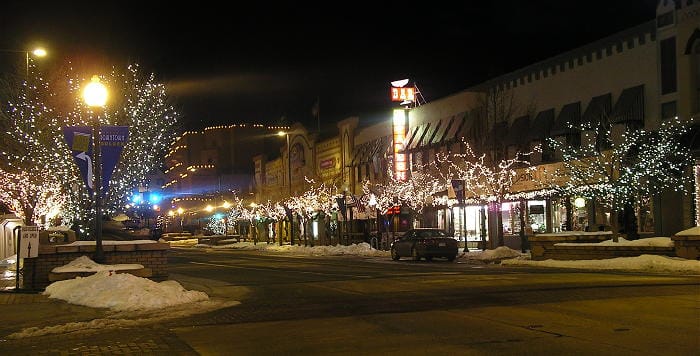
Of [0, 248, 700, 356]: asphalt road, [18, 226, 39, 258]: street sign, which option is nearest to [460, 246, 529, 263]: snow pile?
[0, 248, 700, 356]: asphalt road

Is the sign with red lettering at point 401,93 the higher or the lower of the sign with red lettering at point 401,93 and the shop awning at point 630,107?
the higher

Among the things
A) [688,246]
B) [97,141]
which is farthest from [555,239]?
[97,141]

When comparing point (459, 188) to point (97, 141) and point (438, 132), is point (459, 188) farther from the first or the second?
point (97, 141)

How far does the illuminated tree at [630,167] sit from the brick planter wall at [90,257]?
16.6 meters

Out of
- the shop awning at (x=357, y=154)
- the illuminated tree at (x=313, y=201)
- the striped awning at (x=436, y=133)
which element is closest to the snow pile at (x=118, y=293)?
the striped awning at (x=436, y=133)

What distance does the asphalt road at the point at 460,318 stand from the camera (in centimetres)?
988

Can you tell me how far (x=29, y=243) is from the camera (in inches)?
690

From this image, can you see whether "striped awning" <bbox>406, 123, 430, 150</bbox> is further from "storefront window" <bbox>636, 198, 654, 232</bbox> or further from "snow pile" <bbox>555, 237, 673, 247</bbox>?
"snow pile" <bbox>555, 237, 673, 247</bbox>

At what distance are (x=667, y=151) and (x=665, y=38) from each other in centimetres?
486

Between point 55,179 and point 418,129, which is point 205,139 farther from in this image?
point 55,179

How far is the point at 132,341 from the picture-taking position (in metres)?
11.1

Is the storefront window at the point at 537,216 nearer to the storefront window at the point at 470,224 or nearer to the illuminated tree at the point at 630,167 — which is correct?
the storefront window at the point at 470,224

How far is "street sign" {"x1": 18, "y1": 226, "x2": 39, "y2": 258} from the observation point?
57.5 ft

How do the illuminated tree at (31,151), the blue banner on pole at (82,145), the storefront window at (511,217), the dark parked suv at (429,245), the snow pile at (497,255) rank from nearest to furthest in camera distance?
the blue banner on pole at (82,145) < the illuminated tree at (31,151) < the snow pile at (497,255) < the dark parked suv at (429,245) < the storefront window at (511,217)
